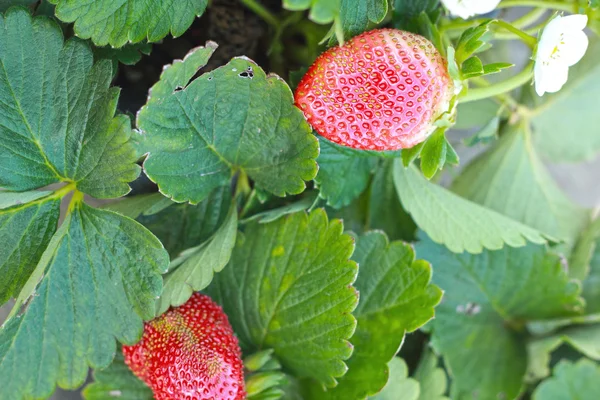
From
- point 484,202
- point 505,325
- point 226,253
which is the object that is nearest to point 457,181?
point 484,202

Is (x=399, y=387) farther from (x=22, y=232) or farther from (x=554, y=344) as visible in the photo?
(x=22, y=232)

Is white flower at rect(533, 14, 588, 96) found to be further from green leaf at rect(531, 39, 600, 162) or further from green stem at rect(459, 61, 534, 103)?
green leaf at rect(531, 39, 600, 162)

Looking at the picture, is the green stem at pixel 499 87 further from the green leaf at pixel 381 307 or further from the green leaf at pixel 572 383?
the green leaf at pixel 572 383

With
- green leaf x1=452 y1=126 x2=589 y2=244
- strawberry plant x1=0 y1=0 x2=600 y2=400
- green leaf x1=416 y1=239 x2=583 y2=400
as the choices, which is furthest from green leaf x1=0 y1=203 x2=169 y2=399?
green leaf x1=452 y1=126 x2=589 y2=244

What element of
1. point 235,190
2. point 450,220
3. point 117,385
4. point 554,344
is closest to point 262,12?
point 235,190

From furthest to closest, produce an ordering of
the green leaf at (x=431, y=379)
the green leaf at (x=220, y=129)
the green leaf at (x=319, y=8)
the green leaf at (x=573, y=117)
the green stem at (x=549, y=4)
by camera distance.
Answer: the green leaf at (x=573, y=117) → the green leaf at (x=431, y=379) → the green stem at (x=549, y=4) → the green leaf at (x=220, y=129) → the green leaf at (x=319, y=8)

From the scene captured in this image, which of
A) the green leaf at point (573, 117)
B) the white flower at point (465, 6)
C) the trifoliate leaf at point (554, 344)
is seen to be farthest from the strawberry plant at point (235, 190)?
the green leaf at point (573, 117)

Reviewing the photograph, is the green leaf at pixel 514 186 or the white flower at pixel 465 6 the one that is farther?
the green leaf at pixel 514 186

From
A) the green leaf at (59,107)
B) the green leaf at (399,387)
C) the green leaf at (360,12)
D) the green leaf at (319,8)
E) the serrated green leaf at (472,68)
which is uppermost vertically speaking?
the green leaf at (319,8)
